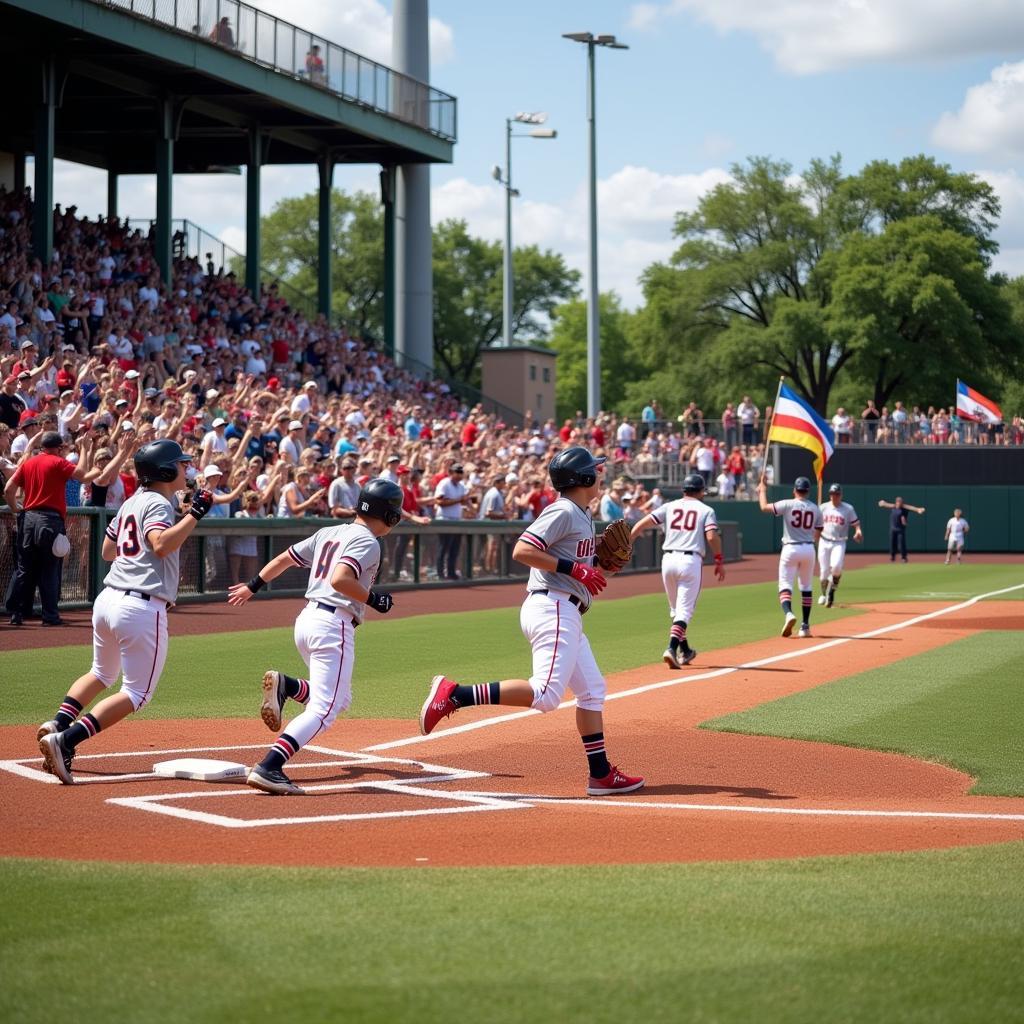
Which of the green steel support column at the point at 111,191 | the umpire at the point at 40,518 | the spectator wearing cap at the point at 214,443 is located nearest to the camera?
the umpire at the point at 40,518

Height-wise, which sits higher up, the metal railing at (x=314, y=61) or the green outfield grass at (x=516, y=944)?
the metal railing at (x=314, y=61)

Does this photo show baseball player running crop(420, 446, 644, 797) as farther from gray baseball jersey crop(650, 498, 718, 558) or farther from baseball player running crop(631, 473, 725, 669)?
gray baseball jersey crop(650, 498, 718, 558)

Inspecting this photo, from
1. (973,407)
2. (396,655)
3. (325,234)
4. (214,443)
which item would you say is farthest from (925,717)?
(973,407)

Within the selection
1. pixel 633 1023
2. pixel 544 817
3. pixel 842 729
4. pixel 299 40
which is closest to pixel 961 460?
pixel 299 40

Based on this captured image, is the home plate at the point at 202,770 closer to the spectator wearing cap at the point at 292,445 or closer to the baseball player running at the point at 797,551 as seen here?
the baseball player running at the point at 797,551

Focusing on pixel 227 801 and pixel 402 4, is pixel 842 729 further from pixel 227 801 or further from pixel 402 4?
pixel 402 4

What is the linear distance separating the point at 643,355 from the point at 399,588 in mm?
61354

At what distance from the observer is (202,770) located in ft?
28.2

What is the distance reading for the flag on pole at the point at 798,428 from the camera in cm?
2420

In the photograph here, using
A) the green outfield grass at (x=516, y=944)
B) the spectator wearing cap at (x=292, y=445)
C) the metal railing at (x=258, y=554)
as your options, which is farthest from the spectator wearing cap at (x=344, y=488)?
the green outfield grass at (x=516, y=944)

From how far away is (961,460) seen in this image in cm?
5278

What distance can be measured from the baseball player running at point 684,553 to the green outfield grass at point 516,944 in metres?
9.01

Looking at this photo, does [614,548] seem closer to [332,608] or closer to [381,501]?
[381,501]

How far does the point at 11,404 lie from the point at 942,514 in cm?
4063
